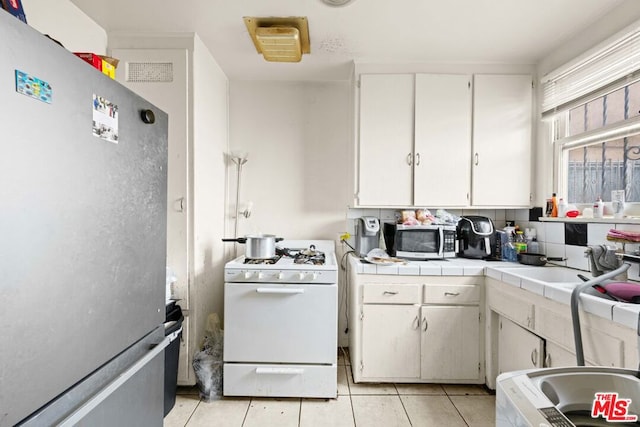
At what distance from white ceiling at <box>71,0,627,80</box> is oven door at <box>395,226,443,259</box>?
4.29ft

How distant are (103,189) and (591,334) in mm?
1858

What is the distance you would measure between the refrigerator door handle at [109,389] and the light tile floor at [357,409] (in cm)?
105

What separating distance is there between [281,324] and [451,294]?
3.78ft

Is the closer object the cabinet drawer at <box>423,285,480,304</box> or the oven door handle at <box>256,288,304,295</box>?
the oven door handle at <box>256,288,304,295</box>

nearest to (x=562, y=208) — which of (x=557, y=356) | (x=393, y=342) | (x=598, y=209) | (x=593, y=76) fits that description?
(x=598, y=209)

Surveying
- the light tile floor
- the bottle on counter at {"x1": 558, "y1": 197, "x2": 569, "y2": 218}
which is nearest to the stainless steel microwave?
the bottle on counter at {"x1": 558, "y1": 197, "x2": 569, "y2": 218}

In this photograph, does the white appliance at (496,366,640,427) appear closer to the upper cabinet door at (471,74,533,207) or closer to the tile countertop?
the tile countertop

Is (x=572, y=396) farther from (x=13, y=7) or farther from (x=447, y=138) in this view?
(x=447, y=138)

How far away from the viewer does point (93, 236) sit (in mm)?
742

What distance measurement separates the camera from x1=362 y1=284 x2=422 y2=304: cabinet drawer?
2023 millimetres

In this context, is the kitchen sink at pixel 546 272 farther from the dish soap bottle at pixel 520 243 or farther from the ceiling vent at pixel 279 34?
the ceiling vent at pixel 279 34

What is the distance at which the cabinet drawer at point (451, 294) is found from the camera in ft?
6.64

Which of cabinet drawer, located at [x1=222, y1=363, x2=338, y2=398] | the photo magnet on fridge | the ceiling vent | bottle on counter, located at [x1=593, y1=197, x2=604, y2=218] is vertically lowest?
cabinet drawer, located at [x1=222, y1=363, x2=338, y2=398]

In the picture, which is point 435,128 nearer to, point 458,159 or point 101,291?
point 458,159
